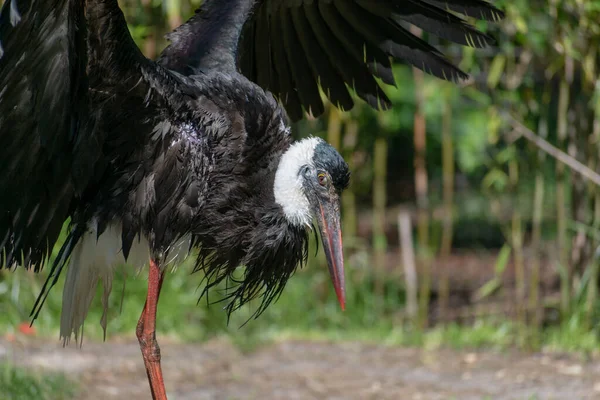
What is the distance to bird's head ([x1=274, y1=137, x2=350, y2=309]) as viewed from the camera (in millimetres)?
4008

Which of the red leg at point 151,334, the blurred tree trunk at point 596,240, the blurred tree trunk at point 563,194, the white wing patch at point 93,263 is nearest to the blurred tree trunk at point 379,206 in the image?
the blurred tree trunk at point 563,194

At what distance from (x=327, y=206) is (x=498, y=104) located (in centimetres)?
270

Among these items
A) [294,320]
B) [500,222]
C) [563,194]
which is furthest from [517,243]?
[294,320]

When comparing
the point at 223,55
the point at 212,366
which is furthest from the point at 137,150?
the point at 212,366

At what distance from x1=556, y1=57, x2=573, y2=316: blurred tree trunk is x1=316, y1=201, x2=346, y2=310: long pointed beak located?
101 inches

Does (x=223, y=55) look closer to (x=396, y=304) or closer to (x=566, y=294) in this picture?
(x=566, y=294)

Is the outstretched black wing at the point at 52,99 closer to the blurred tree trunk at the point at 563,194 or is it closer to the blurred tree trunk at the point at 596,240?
the blurred tree trunk at the point at 563,194

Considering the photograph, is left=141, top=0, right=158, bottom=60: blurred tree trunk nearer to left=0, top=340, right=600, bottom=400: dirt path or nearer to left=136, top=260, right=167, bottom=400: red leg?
left=0, top=340, right=600, bottom=400: dirt path

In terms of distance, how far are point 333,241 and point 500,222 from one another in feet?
10.8

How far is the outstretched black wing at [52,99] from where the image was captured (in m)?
3.37

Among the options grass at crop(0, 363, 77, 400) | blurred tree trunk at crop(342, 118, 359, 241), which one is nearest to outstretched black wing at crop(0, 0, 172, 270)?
grass at crop(0, 363, 77, 400)

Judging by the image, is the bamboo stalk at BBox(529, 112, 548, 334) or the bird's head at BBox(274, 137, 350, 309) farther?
the bamboo stalk at BBox(529, 112, 548, 334)

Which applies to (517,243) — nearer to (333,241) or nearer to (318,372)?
(318,372)

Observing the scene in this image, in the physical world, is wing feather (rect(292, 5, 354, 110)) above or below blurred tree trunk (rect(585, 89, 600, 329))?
above
